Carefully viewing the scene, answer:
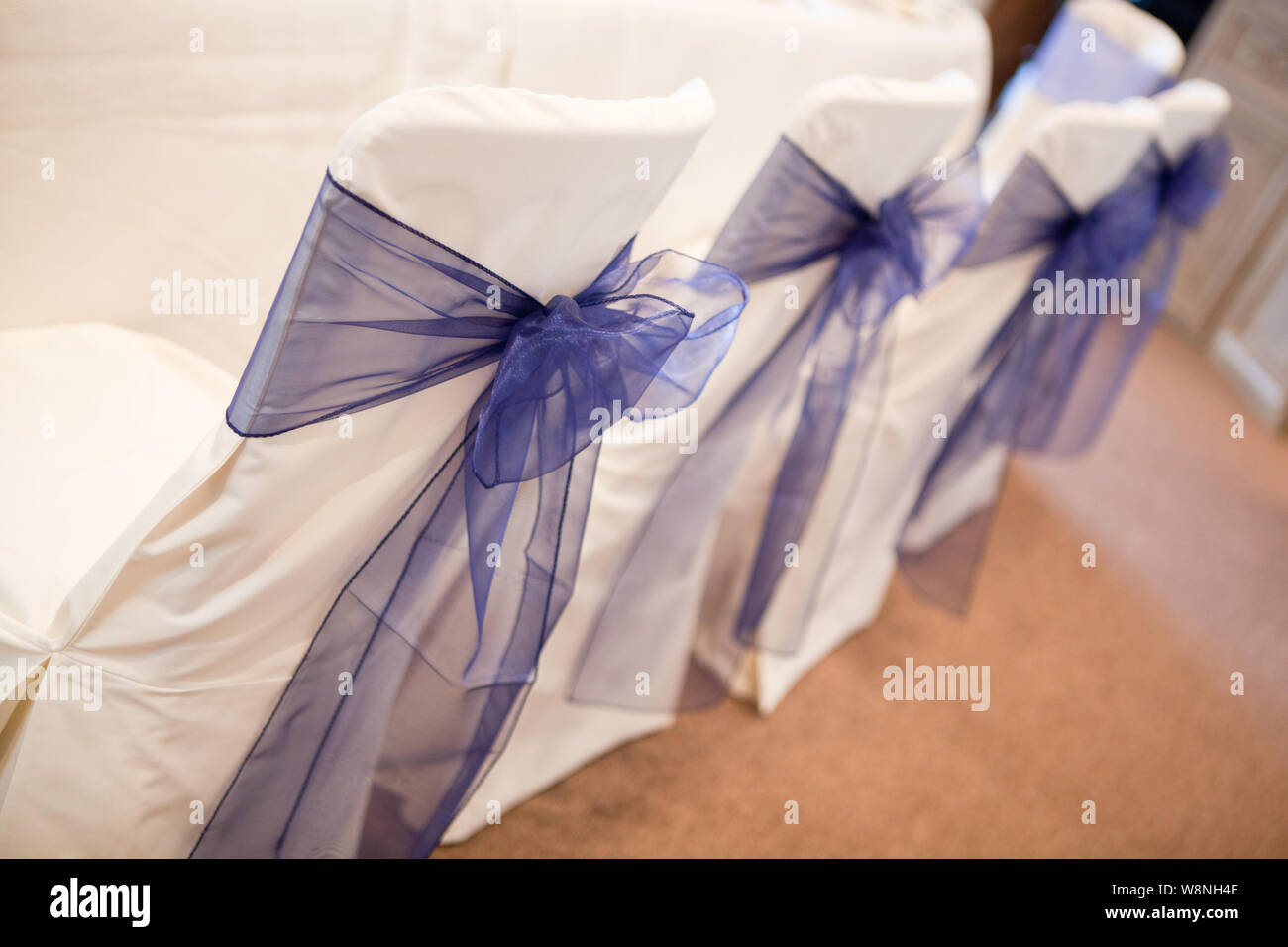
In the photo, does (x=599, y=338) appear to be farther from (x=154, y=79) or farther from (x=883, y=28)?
(x=883, y=28)

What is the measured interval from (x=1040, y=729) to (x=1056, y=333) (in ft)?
2.36

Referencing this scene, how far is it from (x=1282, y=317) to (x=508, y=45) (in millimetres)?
2966

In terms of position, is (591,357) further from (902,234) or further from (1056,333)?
(1056,333)

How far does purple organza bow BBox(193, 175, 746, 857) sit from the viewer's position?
694 mm

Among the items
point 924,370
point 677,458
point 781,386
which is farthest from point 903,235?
point 924,370

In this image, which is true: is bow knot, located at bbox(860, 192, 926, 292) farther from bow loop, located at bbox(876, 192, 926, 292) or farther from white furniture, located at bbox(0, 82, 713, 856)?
white furniture, located at bbox(0, 82, 713, 856)

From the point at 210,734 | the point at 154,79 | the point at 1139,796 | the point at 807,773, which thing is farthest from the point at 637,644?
the point at 1139,796

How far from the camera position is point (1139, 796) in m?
1.78

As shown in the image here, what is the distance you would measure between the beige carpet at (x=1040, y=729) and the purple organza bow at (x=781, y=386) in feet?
0.52

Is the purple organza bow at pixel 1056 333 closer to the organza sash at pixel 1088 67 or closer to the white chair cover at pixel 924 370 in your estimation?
the white chair cover at pixel 924 370

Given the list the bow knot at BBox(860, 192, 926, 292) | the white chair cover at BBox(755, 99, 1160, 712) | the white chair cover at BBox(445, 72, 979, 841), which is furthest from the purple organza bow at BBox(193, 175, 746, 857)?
the white chair cover at BBox(755, 99, 1160, 712)

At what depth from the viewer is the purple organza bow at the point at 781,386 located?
3.71 ft

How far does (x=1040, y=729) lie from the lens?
185cm

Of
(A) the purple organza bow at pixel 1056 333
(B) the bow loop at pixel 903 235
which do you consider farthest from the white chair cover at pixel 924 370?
(B) the bow loop at pixel 903 235
